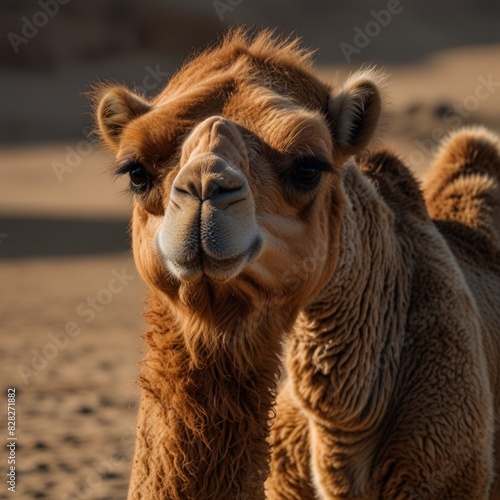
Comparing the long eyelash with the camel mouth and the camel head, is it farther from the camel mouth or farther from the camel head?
the camel mouth

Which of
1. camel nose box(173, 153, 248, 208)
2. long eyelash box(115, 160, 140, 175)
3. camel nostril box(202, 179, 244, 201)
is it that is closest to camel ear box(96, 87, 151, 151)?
long eyelash box(115, 160, 140, 175)

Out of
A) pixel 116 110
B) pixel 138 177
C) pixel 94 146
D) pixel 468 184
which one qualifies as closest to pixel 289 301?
pixel 138 177

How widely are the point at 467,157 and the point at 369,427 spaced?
2517 millimetres

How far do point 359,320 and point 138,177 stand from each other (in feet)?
4.65

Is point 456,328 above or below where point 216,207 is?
below

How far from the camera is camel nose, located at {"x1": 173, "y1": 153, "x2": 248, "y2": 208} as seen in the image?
311 cm

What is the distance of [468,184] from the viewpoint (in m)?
6.05

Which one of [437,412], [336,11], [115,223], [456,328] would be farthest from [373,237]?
[336,11]

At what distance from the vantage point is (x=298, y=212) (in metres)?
3.74

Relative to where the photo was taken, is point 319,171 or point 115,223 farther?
point 115,223

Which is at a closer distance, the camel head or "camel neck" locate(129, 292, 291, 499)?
the camel head

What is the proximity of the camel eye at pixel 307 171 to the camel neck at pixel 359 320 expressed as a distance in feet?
2.25

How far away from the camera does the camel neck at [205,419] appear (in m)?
3.67

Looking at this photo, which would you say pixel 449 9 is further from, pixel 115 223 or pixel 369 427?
pixel 369 427
